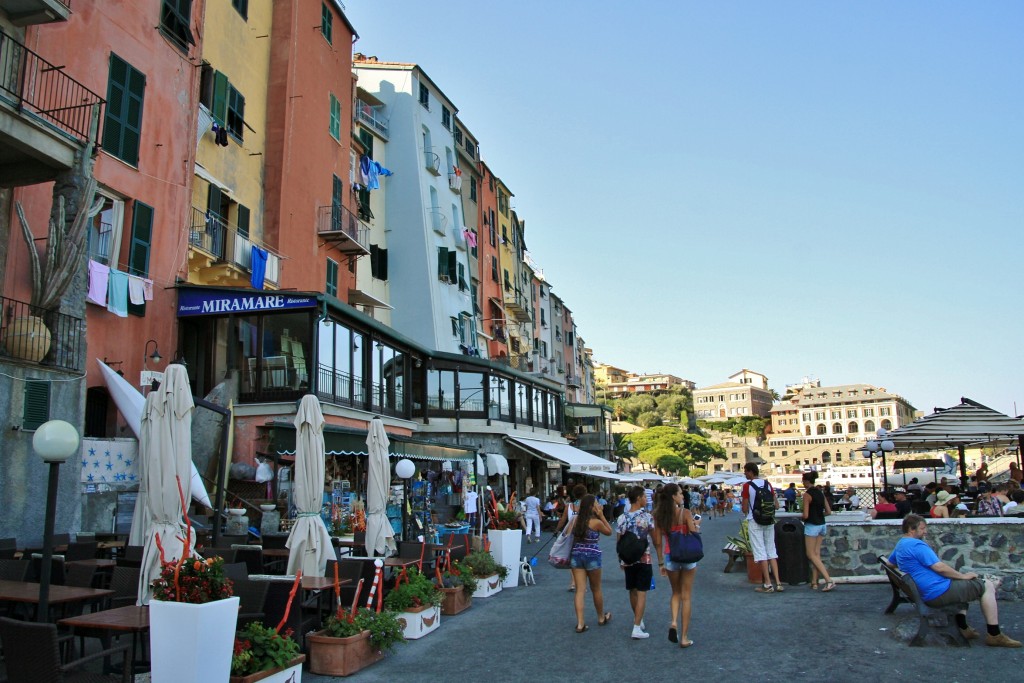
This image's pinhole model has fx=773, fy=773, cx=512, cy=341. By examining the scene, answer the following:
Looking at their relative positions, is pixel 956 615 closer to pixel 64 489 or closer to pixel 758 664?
pixel 758 664

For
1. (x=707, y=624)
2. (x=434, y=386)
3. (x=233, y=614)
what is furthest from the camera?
(x=434, y=386)

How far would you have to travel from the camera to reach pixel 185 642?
16.7ft

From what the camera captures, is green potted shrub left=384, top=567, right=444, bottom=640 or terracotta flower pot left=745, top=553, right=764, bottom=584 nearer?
green potted shrub left=384, top=567, right=444, bottom=640

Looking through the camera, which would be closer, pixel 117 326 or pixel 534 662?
pixel 534 662

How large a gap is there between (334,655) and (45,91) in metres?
11.3

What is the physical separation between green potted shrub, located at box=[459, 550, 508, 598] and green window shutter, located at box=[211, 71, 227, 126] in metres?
13.0

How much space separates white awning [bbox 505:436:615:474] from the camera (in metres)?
29.4

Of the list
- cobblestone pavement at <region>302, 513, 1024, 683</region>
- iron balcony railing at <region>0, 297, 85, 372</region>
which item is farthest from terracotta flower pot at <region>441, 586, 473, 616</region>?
iron balcony railing at <region>0, 297, 85, 372</region>

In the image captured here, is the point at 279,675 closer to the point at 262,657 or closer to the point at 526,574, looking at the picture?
the point at 262,657

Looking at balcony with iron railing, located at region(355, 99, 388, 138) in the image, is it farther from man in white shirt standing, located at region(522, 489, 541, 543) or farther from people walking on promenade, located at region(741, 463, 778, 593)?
people walking on promenade, located at region(741, 463, 778, 593)

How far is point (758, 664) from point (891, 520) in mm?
5625

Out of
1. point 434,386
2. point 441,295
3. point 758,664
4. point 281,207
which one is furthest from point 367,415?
point 758,664

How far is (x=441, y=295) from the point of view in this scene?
33.0m

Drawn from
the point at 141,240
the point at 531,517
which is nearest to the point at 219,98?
the point at 141,240
